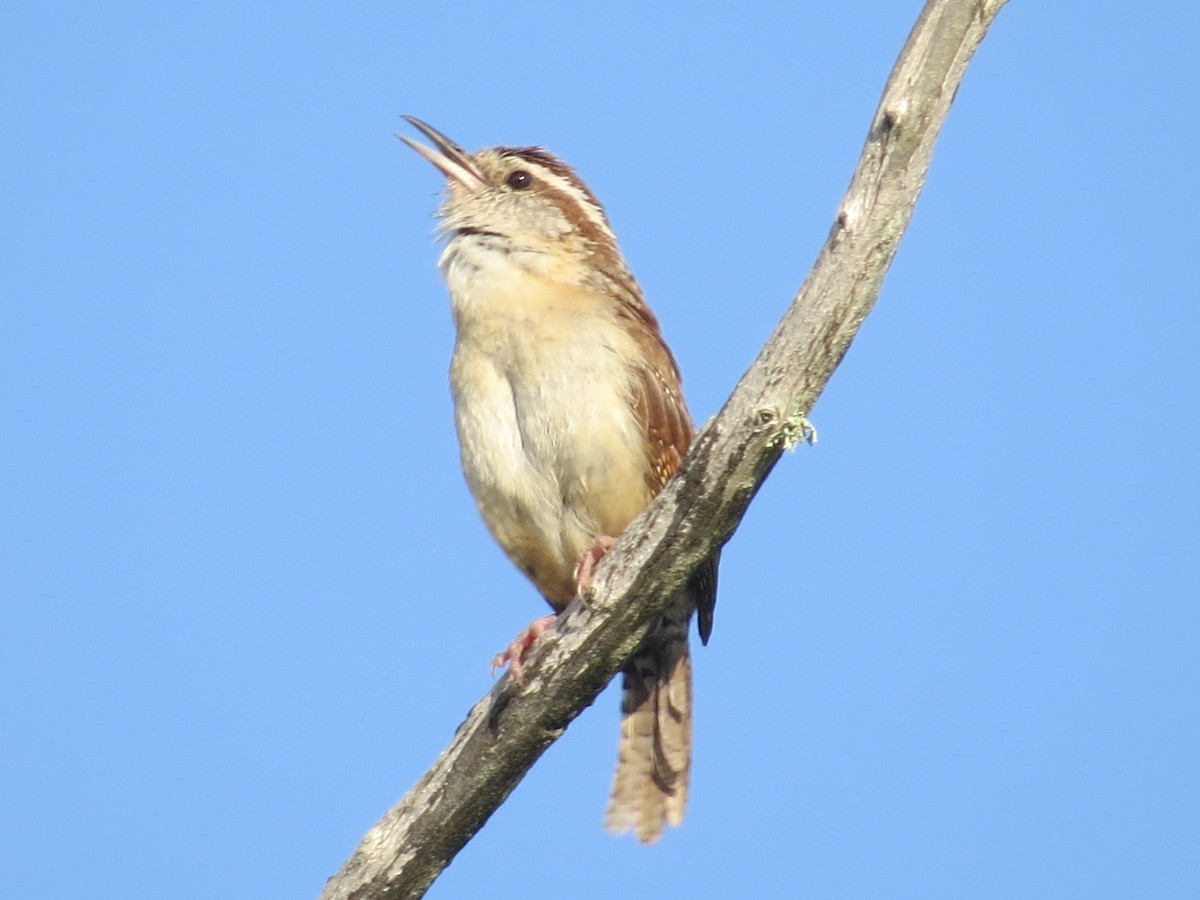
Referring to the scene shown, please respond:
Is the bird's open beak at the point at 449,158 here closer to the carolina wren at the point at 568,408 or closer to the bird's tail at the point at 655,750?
the carolina wren at the point at 568,408

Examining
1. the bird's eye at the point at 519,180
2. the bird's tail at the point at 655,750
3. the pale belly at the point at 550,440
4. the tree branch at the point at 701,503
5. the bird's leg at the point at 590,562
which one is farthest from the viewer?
the bird's eye at the point at 519,180

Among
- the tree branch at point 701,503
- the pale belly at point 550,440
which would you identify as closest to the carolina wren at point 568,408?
the pale belly at point 550,440

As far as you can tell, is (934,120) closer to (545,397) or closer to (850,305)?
(850,305)

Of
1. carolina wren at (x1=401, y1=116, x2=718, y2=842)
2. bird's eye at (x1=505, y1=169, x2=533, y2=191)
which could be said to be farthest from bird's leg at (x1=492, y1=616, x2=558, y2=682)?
bird's eye at (x1=505, y1=169, x2=533, y2=191)

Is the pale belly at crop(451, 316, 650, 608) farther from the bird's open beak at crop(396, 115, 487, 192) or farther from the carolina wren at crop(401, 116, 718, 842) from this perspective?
the bird's open beak at crop(396, 115, 487, 192)

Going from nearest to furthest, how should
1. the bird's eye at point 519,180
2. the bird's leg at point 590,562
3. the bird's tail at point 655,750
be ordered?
the bird's leg at point 590,562 → the bird's tail at point 655,750 → the bird's eye at point 519,180

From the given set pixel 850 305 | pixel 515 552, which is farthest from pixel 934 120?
pixel 515 552
